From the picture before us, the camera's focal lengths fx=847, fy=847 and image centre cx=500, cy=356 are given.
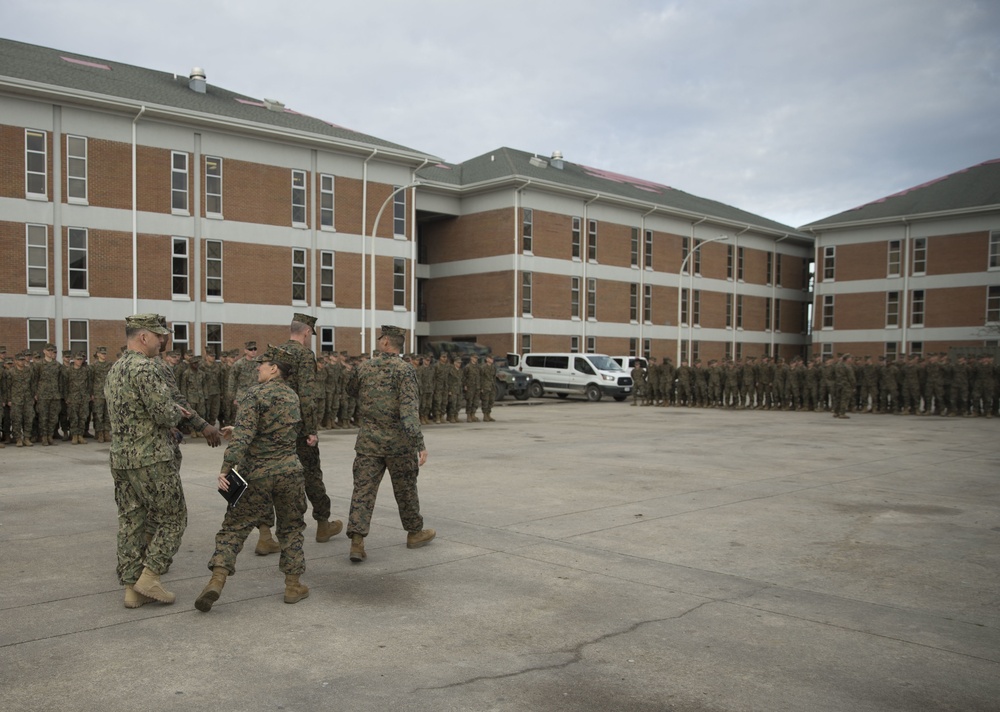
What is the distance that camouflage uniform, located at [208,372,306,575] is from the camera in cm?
609

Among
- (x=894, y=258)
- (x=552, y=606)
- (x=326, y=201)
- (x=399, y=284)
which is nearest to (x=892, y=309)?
(x=894, y=258)

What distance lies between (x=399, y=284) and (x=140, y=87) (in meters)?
13.9

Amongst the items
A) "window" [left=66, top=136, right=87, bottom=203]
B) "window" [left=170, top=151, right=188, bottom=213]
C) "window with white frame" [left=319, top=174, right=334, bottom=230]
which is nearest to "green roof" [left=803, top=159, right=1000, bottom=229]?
"window with white frame" [left=319, top=174, right=334, bottom=230]

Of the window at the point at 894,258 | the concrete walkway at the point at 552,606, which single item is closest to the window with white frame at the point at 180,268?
the concrete walkway at the point at 552,606

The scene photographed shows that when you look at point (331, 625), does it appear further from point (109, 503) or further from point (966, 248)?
point (966, 248)

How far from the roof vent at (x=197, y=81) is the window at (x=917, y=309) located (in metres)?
43.5

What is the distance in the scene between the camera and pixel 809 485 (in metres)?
Result: 11.8

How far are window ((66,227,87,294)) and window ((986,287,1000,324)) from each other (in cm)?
4869

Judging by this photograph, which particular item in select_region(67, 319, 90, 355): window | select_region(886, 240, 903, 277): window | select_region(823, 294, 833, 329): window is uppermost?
select_region(886, 240, 903, 277): window

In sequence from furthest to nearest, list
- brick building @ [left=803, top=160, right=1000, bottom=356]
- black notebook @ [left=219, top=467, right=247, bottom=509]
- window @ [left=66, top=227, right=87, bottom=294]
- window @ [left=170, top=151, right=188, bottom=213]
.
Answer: brick building @ [left=803, top=160, right=1000, bottom=356], window @ [left=170, top=151, right=188, bottom=213], window @ [left=66, top=227, right=87, bottom=294], black notebook @ [left=219, top=467, right=247, bottom=509]

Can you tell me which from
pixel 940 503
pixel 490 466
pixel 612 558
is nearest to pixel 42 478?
pixel 490 466

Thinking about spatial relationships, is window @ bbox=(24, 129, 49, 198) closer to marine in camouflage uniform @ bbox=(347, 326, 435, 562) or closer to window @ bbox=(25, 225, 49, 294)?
window @ bbox=(25, 225, 49, 294)

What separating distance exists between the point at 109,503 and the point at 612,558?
→ 6.16 metres

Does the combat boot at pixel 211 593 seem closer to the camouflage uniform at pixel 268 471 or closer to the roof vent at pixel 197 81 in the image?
the camouflage uniform at pixel 268 471
